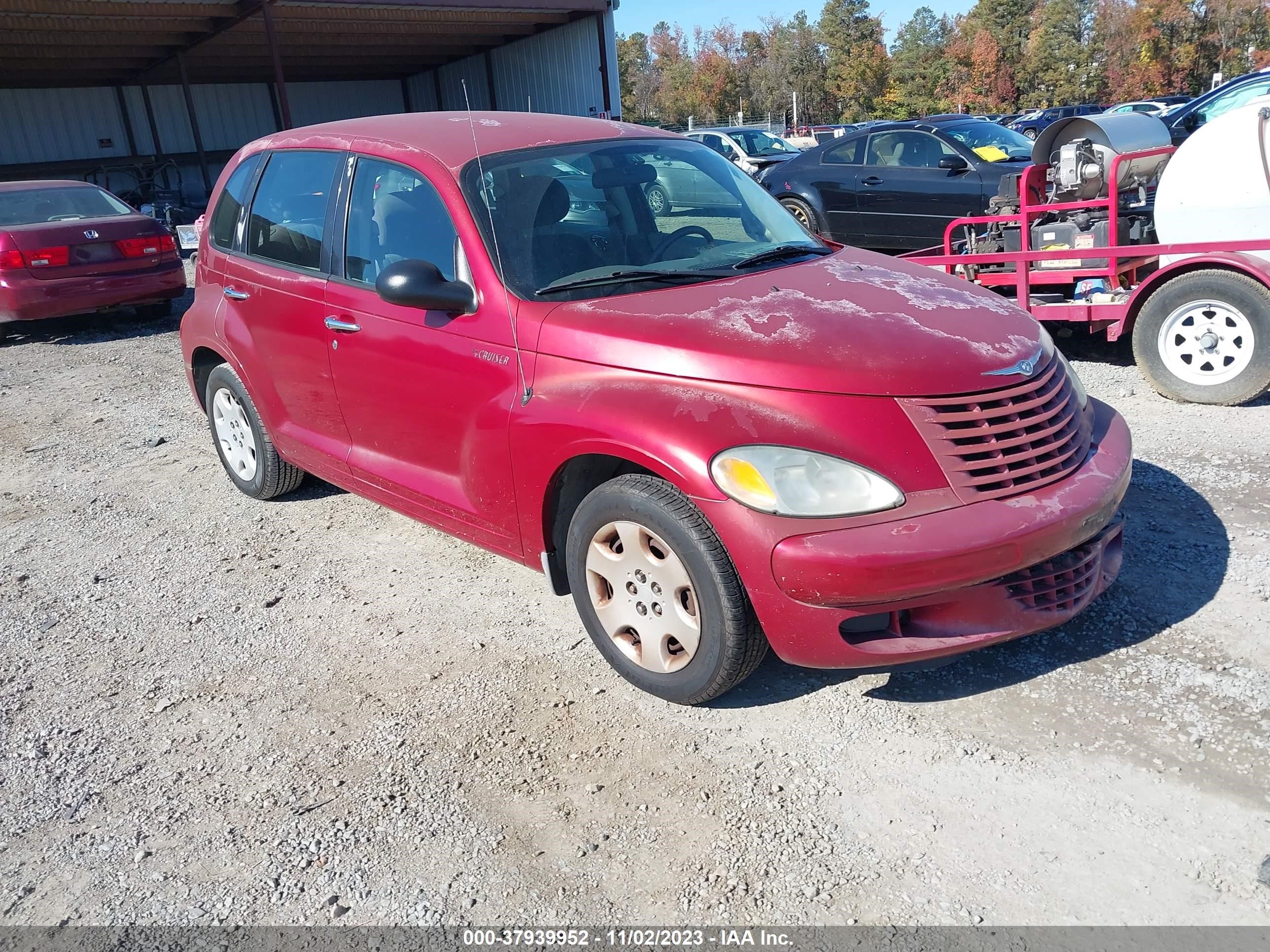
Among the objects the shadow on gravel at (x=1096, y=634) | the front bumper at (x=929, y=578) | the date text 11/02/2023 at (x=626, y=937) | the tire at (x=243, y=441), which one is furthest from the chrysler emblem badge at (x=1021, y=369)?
the tire at (x=243, y=441)

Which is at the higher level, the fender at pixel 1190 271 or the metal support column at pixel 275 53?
the metal support column at pixel 275 53

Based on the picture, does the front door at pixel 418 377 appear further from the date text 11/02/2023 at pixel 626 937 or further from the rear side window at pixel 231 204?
the date text 11/02/2023 at pixel 626 937

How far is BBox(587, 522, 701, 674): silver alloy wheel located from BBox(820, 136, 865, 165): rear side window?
29.2ft

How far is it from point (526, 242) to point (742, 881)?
2283mm

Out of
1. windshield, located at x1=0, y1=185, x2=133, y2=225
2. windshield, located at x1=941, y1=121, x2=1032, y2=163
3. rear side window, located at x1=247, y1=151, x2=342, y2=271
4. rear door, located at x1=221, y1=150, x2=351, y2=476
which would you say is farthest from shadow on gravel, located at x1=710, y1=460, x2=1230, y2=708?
windshield, located at x1=0, y1=185, x2=133, y2=225

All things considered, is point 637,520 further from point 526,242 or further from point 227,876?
point 227,876

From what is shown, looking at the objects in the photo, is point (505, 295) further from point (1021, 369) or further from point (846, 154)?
point (846, 154)

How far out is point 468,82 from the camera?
97.7 ft

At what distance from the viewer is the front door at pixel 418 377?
350 centimetres

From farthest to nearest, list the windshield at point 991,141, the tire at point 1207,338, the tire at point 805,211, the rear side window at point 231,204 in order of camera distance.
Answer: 1. the tire at point 805,211
2. the windshield at point 991,141
3. the tire at point 1207,338
4. the rear side window at point 231,204

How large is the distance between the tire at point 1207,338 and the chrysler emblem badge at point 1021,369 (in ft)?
9.85

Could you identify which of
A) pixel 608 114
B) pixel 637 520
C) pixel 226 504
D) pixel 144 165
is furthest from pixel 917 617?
Result: pixel 144 165

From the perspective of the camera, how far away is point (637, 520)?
9.89 feet

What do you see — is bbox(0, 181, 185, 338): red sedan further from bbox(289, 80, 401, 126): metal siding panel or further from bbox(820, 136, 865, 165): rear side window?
bbox(289, 80, 401, 126): metal siding panel
